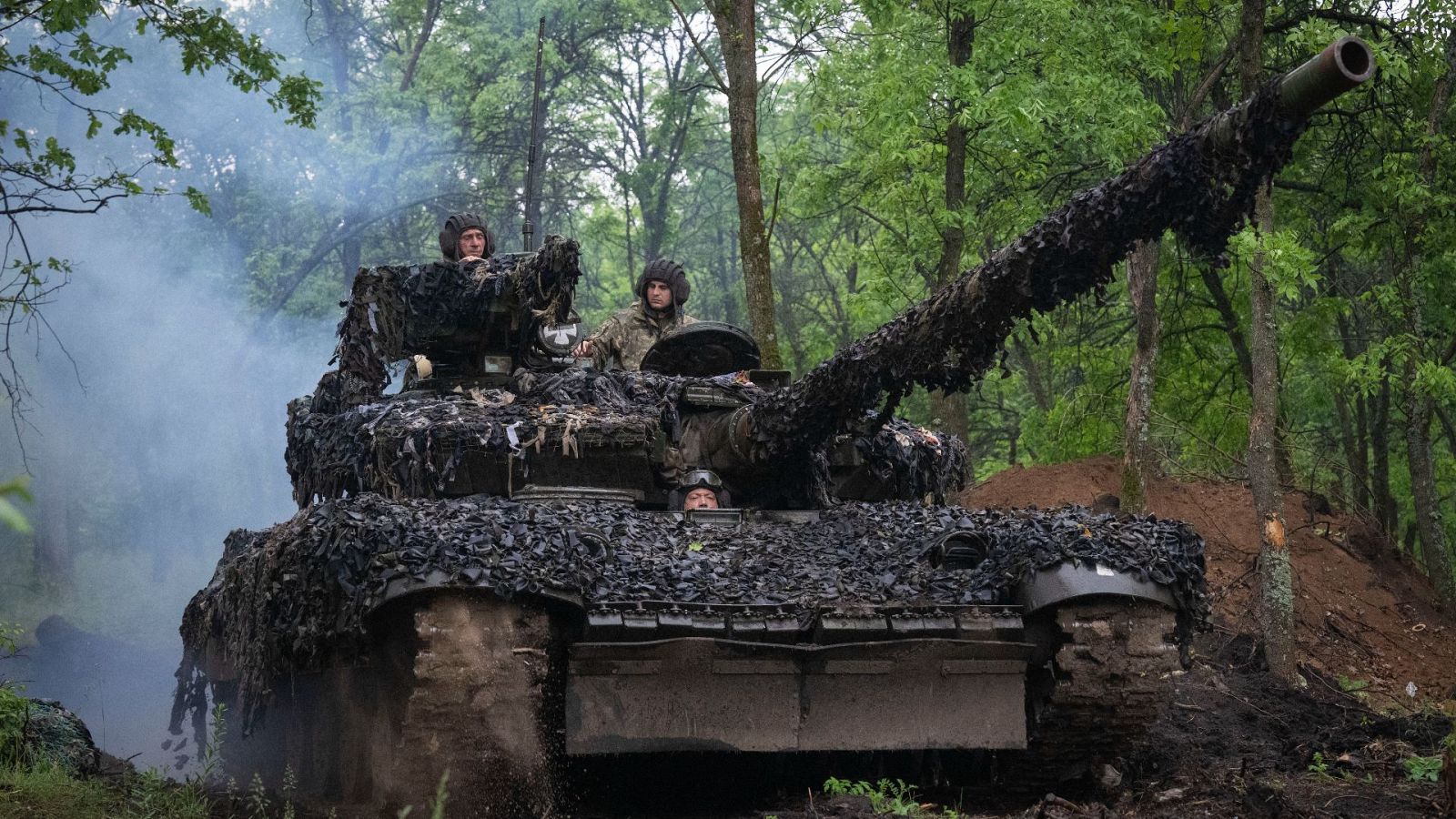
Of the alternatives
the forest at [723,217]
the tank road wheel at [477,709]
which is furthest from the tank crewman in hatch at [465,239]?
the tank road wheel at [477,709]

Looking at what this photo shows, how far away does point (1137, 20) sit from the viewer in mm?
14438

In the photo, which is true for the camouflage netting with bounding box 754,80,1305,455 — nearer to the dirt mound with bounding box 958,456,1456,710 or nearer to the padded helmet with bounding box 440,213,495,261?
the padded helmet with bounding box 440,213,495,261

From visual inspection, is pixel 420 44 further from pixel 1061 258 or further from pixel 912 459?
pixel 1061 258

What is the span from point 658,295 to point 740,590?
→ 4.22 m

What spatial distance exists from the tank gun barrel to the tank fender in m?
0.93

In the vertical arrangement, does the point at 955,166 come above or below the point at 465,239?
above

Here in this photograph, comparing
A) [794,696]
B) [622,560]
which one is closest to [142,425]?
[622,560]

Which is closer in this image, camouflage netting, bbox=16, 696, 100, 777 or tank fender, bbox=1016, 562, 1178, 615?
tank fender, bbox=1016, 562, 1178, 615

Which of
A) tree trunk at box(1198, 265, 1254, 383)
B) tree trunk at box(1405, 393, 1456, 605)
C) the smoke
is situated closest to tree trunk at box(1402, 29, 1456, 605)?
tree trunk at box(1405, 393, 1456, 605)

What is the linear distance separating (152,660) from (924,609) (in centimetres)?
1501

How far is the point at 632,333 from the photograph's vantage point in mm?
10484

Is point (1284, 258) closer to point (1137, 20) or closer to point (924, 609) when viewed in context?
point (924, 609)

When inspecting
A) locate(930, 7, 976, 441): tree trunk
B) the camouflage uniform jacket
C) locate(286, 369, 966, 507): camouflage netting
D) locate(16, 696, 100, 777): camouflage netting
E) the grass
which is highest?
locate(930, 7, 976, 441): tree trunk

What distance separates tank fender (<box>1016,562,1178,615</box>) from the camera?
643 centimetres
